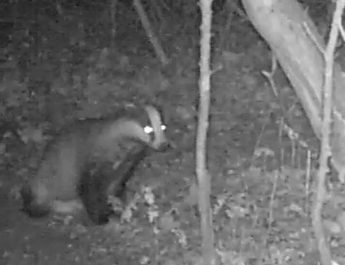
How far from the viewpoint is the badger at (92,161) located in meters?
4.41

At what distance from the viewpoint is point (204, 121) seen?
3273 mm

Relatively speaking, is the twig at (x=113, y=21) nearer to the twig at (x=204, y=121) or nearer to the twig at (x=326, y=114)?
the twig at (x=204, y=121)

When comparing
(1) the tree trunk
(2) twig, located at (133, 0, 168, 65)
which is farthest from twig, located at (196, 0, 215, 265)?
(2) twig, located at (133, 0, 168, 65)

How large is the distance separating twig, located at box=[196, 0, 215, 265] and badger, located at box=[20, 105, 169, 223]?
0.84 metres

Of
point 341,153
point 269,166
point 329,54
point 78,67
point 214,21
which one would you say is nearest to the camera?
point 329,54

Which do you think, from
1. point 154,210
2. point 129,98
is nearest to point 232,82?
point 129,98

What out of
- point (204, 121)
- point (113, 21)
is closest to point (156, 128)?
point (204, 121)

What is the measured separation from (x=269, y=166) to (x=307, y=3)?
8.00 ft

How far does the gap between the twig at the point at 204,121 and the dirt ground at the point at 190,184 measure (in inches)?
26.0

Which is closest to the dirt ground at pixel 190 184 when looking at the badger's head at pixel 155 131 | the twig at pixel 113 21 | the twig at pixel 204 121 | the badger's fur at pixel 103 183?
the badger's fur at pixel 103 183

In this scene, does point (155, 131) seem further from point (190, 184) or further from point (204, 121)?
point (204, 121)

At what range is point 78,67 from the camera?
6.41 m

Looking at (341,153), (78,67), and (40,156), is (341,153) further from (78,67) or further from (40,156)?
(78,67)

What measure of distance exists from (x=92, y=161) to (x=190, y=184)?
23.1 inches
